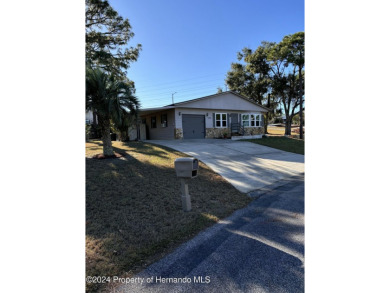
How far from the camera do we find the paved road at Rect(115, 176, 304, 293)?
1.95 meters

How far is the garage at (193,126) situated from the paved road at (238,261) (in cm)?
1313

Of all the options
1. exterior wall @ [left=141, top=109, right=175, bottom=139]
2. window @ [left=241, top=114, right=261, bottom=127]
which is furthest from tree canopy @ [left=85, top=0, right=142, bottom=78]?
window @ [left=241, top=114, right=261, bottom=127]

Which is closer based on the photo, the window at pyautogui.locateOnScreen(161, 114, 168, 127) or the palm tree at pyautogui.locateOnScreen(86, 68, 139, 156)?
the palm tree at pyautogui.locateOnScreen(86, 68, 139, 156)

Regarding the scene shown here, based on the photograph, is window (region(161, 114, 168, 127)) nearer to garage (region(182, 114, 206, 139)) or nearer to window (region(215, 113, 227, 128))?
garage (region(182, 114, 206, 139))

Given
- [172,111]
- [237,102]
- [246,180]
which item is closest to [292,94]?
[237,102]

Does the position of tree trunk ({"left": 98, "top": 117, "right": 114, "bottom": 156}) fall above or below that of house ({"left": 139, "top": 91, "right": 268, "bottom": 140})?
below

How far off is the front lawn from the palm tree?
226cm

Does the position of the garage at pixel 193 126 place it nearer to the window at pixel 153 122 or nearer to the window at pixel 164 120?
the window at pixel 164 120

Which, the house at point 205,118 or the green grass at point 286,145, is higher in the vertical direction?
the house at point 205,118

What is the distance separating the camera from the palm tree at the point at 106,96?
290 inches

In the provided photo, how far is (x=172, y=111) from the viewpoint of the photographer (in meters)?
16.0

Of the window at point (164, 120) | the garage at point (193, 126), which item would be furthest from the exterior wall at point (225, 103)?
the window at point (164, 120)

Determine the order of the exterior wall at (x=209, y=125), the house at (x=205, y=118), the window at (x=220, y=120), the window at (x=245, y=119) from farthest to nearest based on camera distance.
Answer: the window at (x=245, y=119)
the window at (x=220, y=120)
the house at (x=205, y=118)
the exterior wall at (x=209, y=125)

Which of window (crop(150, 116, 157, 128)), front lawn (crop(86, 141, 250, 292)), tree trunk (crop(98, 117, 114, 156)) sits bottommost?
front lawn (crop(86, 141, 250, 292))
